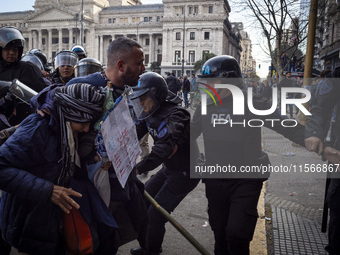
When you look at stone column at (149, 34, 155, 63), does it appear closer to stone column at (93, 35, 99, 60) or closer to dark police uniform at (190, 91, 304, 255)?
stone column at (93, 35, 99, 60)

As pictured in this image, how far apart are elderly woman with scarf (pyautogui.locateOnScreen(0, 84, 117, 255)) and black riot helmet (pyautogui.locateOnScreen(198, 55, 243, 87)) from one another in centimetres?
121

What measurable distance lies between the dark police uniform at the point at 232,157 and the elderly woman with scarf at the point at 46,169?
3.65ft

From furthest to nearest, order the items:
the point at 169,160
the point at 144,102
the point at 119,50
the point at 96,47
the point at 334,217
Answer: the point at 96,47 → the point at 169,160 → the point at 144,102 → the point at 334,217 → the point at 119,50

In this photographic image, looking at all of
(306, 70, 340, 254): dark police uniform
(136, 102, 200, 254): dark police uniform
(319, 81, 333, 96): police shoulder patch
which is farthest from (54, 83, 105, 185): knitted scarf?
(319, 81, 333, 96): police shoulder patch

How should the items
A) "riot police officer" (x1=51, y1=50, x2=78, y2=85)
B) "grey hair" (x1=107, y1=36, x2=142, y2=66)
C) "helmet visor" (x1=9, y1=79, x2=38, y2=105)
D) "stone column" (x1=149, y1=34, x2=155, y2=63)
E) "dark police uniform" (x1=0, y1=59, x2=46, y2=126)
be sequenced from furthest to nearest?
1. "stone column" (x1=149, y1=34, x2=155, y2=63)
2. "riot police officer" (x1=51, y1=50, x2=78, y2=85)
3. "dark police uniform" (x1=0, y1=59, x2=46, y2=126)
4. "helmet visor" (x1=9, y1=79, x2=38, y2=105)
5. "grey hair" (x1=107, y1=36, x2=142, y2=66)

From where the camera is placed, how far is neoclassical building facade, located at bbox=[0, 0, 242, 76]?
2785 inches

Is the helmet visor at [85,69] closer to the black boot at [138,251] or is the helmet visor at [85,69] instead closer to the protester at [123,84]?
the protester at [123,84]

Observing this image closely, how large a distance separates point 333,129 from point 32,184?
7.74 ft

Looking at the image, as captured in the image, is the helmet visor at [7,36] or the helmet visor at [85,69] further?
the helmet visor at [85,69]

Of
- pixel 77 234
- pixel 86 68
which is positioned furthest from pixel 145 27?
pixel 77 234

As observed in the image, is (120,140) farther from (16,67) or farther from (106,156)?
(16,67)

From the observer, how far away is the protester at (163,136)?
287 centimetres

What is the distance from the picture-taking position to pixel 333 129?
2.90 meters

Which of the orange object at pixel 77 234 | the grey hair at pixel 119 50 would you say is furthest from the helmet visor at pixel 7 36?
the orange object at pixel 77 234
